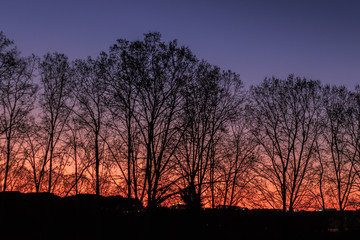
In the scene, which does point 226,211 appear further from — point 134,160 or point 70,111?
point 70,111

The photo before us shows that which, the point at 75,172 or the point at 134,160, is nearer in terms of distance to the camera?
the point at 134,160

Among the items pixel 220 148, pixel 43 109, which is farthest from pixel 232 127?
pixel 43 109

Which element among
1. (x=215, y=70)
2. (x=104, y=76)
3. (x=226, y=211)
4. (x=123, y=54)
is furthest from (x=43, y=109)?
(x=226, y=211)

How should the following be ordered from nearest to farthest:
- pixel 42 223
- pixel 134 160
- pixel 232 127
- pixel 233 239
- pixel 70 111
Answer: pixel 42 223
pixel 233 239
pixel 134 160
pixel 70 111
pixel 232 127

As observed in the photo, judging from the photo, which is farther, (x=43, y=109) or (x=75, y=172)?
(x=75, y=172)

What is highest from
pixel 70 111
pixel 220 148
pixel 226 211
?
pixel 70 111

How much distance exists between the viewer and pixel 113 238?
1365 centimetres

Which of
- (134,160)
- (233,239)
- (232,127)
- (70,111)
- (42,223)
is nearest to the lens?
(42,223)

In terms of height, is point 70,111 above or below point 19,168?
above

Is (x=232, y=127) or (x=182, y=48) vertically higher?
(x=182, y=48)

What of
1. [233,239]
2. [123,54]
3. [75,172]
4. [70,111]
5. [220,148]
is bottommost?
[233,239]

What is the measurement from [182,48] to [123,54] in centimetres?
326

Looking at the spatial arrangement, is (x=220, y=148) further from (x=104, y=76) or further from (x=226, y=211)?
(x=104, y=76)

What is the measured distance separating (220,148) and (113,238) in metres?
13.4
